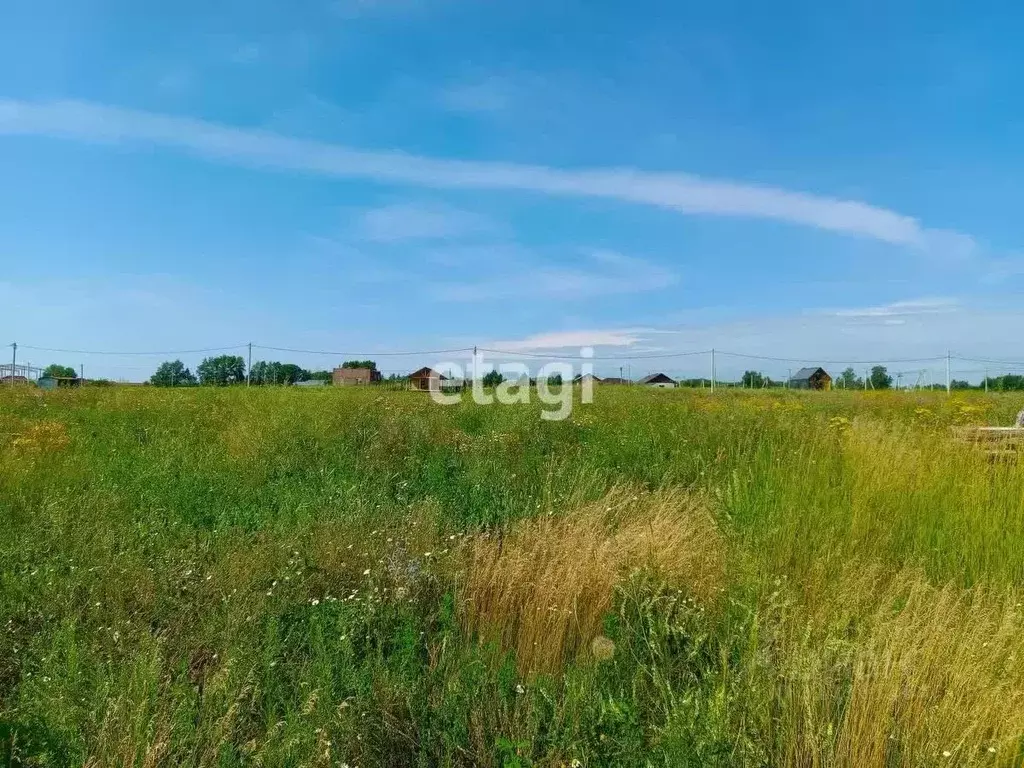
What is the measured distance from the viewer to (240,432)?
27.1 feet

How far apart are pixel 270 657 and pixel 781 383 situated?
3876 centimetres

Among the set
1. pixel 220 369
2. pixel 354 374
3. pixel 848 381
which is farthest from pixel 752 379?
pixel 220 369

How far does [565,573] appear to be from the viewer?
3.31 m

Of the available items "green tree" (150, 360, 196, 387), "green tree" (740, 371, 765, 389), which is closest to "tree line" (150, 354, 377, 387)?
"green tree" (150, 360, 196, 387)

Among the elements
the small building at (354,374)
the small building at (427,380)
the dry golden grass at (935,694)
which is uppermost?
the small building at (354,374)

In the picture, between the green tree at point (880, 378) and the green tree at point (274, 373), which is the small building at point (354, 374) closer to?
the green tree at point (274, 373)

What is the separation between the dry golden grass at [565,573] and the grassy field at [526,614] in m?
0.02

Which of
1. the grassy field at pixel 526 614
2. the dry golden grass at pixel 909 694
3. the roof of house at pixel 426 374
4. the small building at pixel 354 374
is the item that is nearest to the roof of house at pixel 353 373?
the small building at pixel 354 374

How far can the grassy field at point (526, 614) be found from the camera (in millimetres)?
2115

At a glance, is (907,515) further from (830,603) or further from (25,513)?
(25,513)

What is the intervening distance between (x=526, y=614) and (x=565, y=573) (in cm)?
32

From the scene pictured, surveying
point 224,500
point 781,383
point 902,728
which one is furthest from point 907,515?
point 781,383

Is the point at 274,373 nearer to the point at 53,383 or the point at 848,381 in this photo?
the point at 53,383

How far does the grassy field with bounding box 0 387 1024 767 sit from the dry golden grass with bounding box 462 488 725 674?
2cm
